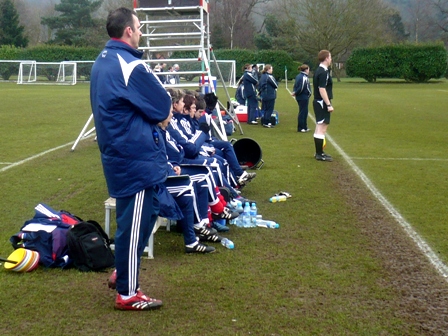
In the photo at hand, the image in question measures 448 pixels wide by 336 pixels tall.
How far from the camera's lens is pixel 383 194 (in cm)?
809

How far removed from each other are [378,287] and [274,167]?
18.8 feet

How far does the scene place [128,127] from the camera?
3840 millimetres

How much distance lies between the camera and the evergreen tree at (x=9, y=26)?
6144cm

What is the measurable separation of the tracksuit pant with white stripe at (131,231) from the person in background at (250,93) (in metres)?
13.8

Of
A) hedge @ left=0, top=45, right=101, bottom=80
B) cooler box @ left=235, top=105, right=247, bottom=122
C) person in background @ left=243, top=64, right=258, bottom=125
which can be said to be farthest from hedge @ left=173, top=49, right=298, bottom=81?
person in background @ left=243, top=64, right=258, bottom=125

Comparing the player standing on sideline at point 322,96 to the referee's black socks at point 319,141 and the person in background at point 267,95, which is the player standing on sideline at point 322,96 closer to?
the referee's black socks at point 319,141

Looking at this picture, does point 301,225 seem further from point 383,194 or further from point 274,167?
point 274,167

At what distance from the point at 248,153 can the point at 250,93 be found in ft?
26.6

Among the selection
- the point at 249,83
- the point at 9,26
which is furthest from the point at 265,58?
the point at 249,83

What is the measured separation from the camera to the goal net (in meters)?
44.0

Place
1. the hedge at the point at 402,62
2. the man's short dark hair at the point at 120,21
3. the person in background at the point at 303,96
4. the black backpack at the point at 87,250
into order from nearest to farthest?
the man's short dark hair at the point at 120,21, the black backpack at the point at 87,250, the person in background at the point at 303,96, the hedge at the point at 402,62

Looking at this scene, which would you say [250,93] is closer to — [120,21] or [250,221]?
[250,221]

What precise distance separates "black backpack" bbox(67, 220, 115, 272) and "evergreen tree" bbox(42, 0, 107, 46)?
60.5 meters

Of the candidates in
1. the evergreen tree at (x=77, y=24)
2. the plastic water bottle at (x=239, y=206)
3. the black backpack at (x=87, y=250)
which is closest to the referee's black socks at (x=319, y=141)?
the plastic water bottle at (x=239, y=206)
